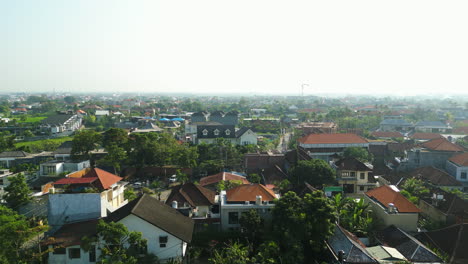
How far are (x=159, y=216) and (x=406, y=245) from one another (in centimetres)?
1129

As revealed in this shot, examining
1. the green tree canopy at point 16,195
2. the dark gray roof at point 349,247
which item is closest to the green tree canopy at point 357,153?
the dark gray roof at point 349,247

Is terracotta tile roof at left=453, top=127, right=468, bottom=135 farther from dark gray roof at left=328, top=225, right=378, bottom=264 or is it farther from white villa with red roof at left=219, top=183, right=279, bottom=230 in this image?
dark gray roof at left=328, top=225, right=378, bottom=264

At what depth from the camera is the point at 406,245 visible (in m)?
15.2

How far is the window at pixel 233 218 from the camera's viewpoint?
17.6 metres

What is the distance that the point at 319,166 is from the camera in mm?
23766

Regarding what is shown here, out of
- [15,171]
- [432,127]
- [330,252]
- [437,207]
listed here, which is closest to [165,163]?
[15,171]

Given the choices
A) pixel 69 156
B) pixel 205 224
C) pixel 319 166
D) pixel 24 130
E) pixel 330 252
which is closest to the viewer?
pixel 330 252

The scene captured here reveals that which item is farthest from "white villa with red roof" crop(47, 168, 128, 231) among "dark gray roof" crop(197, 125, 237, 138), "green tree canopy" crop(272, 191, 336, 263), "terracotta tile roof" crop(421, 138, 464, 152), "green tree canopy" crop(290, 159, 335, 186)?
"terracotta tile roof" crop(421, 138, 464, 152)

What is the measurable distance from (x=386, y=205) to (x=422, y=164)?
15503mm

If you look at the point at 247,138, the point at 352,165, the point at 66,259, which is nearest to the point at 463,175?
the point at 352,165

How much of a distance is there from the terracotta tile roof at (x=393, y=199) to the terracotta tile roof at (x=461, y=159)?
1232cm

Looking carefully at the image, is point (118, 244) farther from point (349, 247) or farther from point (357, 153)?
point (357, 153)

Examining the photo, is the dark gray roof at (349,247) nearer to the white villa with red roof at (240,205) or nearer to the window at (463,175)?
the white villa with red roof at (240,205)

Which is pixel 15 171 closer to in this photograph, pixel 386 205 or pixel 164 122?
pixel 386 205
